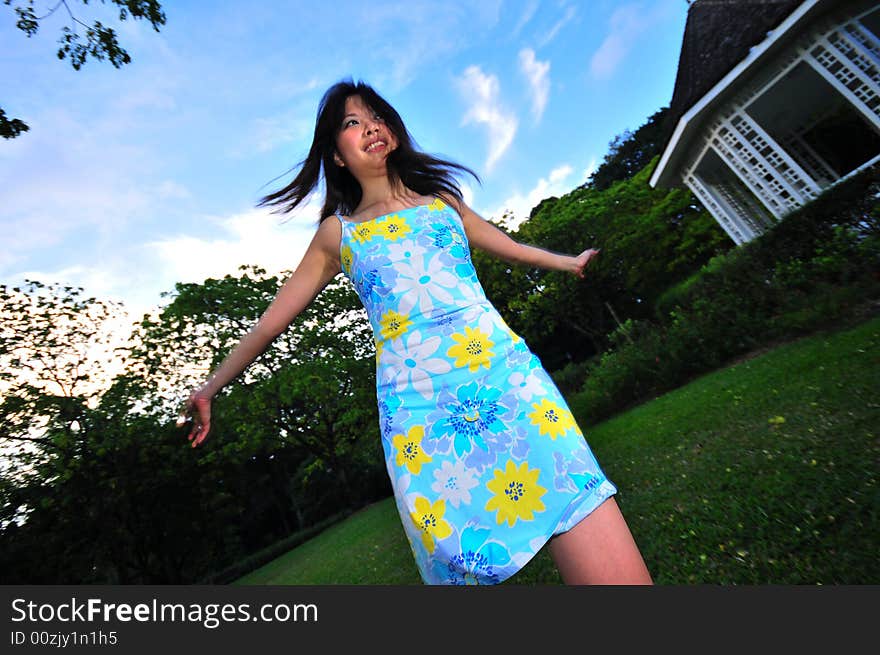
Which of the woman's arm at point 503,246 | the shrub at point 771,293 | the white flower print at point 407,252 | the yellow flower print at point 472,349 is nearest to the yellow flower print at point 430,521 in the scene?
the yellow flower print at point 472,349

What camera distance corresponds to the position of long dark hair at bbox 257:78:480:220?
7.56 feet

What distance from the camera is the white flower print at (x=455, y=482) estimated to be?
4.66ft

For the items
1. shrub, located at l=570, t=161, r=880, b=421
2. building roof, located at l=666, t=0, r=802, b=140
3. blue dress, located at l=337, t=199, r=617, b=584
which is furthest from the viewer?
building roof, located at l=666, t=0, r=802, b=140

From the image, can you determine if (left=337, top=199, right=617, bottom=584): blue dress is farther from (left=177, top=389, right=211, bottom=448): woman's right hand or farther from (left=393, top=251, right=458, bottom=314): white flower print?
(left=177, top=389, right=211, bottom=448): woman's right hand

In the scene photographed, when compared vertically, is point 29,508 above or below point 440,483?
above

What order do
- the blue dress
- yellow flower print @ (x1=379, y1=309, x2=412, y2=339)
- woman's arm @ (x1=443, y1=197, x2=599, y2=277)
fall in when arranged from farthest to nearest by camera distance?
woman's arm @ (x1=443, y1=197, x2=599, y2=277)
yellow flower print @ (x1=379, y1=309, x2=412, y2=339)
the blue dress

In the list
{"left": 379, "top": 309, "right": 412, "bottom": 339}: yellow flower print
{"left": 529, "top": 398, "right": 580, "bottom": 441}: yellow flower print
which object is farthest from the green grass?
{"left": 379, "top": 309, "right": 412, "bottom": 339}: yellow flower print

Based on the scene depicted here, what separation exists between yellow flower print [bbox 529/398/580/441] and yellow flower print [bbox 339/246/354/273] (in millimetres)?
1010

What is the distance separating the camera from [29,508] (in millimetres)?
16203

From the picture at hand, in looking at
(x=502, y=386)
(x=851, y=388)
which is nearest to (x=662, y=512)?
(x=851, y=388)

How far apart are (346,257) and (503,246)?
822mm

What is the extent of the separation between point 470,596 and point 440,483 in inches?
13.1

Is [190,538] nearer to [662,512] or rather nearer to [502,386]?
[662,512]

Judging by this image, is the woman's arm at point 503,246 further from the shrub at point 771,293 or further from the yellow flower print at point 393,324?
the shrub at point 771,293
